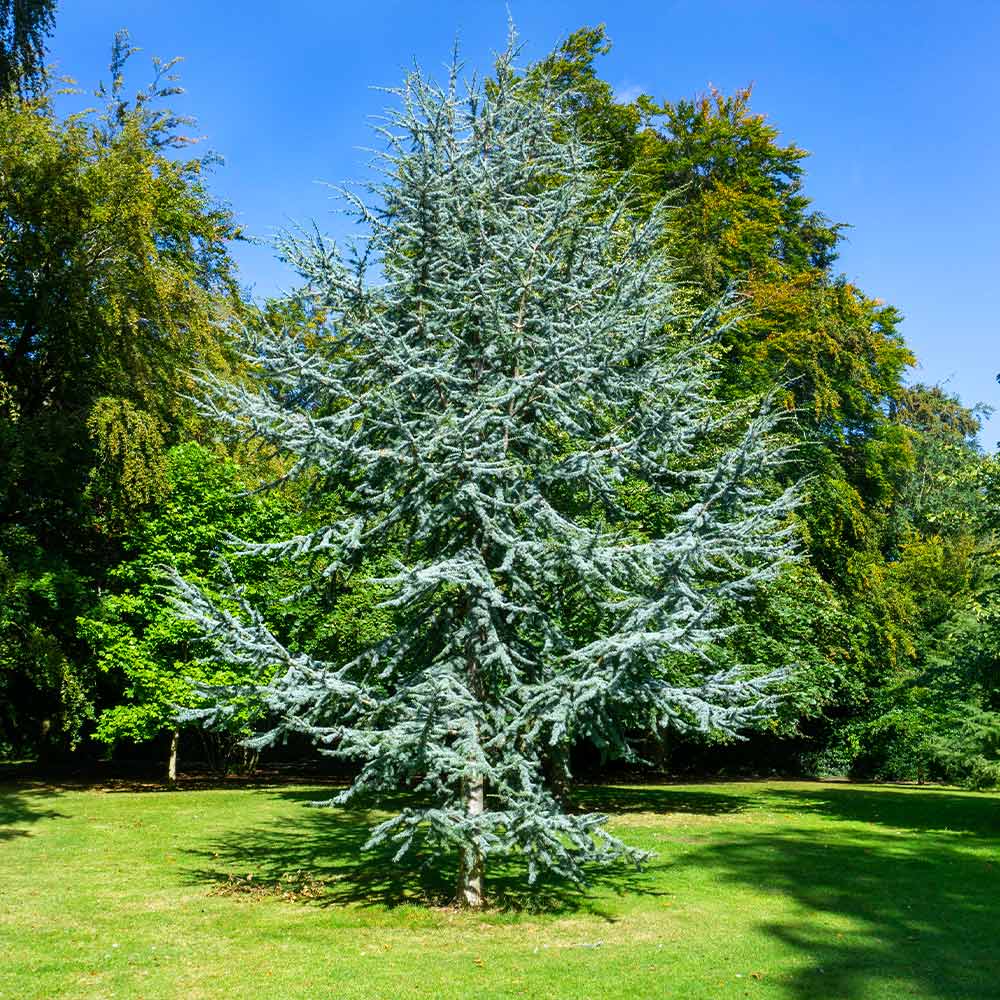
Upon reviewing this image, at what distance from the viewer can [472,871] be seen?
911 centimetres

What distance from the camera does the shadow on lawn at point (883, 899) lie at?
7.25m

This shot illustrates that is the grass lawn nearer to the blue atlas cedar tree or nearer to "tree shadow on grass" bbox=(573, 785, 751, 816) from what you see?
the blue atlas cedar tree

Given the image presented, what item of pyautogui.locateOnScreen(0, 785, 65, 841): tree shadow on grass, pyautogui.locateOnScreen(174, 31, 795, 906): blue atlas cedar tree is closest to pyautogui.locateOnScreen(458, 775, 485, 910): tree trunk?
pyautogui.locateOnScreen(174, 31, 795, 906): blue atlas cedar tree

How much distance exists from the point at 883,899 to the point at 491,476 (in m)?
6.15

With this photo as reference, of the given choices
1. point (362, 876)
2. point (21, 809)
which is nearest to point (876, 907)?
point (362, 876)

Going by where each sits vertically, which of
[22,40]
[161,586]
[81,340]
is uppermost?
[22,40]

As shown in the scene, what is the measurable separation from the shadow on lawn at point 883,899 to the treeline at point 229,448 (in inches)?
85.4

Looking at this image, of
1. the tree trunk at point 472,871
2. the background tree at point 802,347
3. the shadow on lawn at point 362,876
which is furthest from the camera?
the background tree at point 802,347

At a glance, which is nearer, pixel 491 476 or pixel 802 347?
pixel 491 476

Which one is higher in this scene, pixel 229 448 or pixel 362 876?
pixel 229 448

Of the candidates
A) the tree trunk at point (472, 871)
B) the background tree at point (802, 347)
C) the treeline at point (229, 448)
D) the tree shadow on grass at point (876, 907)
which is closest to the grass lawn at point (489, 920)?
the tree shadow on grass at point (876, 907)

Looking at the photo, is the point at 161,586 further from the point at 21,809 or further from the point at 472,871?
the point at 472,871

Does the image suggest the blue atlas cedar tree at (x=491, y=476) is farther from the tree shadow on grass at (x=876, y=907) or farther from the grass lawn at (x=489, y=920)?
the tree shadow on grass at (x=876, y=907)

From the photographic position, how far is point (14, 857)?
1239cm
